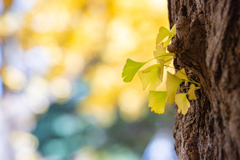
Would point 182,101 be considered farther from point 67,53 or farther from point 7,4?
point 7,4

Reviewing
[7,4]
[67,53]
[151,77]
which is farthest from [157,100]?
[7,4]

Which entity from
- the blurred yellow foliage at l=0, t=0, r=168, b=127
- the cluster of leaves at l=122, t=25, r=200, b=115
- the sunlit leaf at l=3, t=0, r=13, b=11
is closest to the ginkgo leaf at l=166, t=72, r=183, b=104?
the cluster of leaves at l=122, t=25, r=200, b=115

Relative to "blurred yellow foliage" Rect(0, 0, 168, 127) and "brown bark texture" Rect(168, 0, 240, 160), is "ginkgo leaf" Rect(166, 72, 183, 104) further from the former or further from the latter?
"blurred yellow foliage" Rect(0, 0, 168, 127)

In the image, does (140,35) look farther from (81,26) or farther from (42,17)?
(42,17)

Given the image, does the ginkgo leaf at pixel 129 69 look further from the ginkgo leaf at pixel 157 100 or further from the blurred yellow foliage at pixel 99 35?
the blurred yellow foliage at pixel 99 35

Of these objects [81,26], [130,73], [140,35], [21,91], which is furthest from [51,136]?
[130,73]

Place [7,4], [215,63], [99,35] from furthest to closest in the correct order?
[99,35]
[7,4]
[215,63]

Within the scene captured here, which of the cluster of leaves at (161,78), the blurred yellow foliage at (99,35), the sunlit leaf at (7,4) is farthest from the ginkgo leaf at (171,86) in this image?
the sunlit leaf at (7,4)
